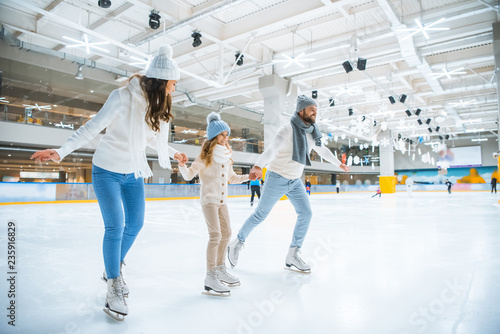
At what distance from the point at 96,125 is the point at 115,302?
798 mm

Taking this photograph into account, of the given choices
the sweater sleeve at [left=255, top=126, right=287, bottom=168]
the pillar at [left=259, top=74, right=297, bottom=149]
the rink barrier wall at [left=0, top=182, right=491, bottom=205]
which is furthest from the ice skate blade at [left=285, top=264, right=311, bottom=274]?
the rink barrier wall at [left=0, top=182, right=491, bottom=205]

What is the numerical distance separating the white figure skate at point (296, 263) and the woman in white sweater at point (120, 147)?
45.0 inches

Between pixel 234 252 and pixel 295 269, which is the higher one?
pixel 234 252

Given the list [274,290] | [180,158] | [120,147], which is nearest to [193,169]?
[180,158]

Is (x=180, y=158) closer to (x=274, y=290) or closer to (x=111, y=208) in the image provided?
(x=111, y=208)

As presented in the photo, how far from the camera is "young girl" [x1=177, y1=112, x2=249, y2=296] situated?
182cm

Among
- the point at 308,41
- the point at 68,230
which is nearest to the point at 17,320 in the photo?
the point at 68,230

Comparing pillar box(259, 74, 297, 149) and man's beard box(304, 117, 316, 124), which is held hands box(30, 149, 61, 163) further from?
pillar box(259, 74, 297, 149)

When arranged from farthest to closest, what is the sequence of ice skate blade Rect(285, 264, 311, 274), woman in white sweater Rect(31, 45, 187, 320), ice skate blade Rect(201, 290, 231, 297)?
1. ice skate blade Rect(285, 264, 311, 274)
2. ice skate blade Rect(201, 290, 231, 297)
3. woman in white sweater Rect(31, 45, 187, 320)

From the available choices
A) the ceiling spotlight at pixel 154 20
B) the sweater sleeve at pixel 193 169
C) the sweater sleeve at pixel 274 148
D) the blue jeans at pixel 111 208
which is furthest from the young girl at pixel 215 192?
the ceiling spotlight at pixel 154 20

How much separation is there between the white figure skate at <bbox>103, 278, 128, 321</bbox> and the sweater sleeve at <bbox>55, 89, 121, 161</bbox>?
24.8 inches

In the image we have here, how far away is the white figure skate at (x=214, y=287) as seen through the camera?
66.8 inches

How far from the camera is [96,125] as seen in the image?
4.73 feet

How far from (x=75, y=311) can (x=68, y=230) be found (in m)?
3.22
